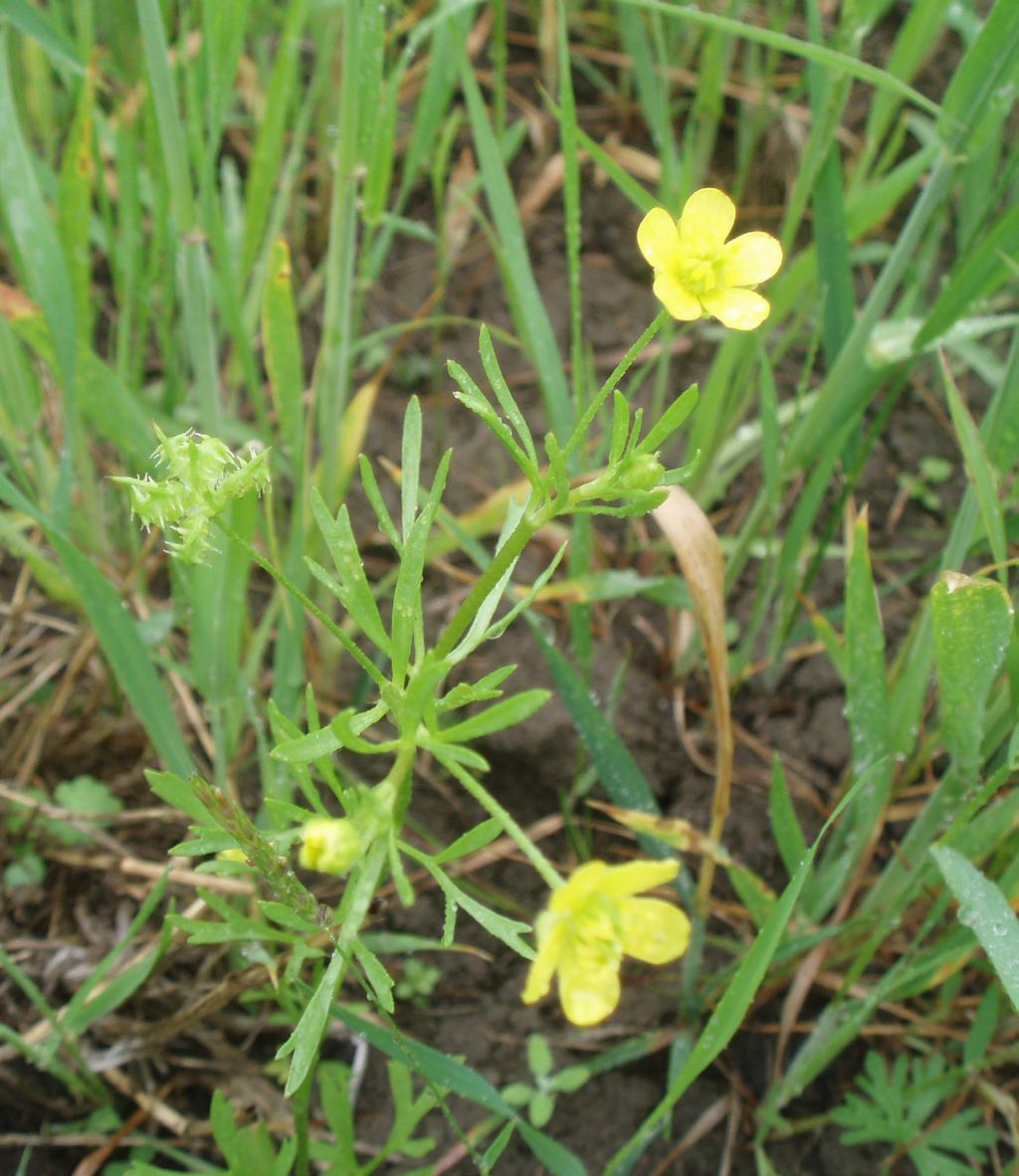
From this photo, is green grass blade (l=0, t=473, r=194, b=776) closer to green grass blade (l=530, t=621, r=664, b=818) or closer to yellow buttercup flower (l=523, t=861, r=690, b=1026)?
green grass blade (l=530, t=621, r=664, b=818)

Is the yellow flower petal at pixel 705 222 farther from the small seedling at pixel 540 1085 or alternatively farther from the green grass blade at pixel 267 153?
the small seedling at pixel 540 1085

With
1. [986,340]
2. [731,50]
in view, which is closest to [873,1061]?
[986,340]

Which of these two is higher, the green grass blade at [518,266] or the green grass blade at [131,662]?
the green grass blade at [518,266]

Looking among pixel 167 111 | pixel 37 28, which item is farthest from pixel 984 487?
pixel 37 28

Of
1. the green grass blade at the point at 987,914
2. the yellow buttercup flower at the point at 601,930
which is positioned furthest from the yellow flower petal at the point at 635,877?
the green grass blade at the point at 987,914

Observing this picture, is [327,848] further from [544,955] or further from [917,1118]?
[917,1118]

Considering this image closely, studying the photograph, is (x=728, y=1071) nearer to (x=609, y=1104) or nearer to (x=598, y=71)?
(x=609, y=1104)
